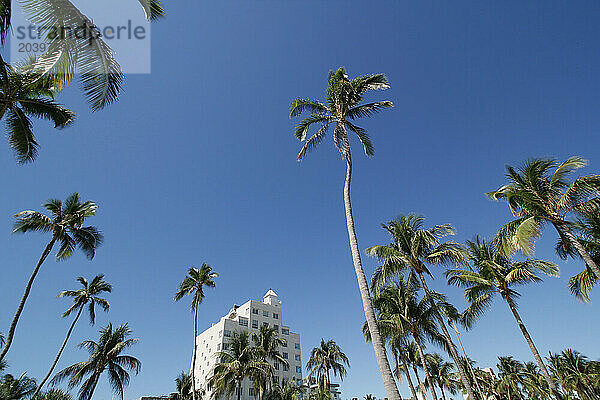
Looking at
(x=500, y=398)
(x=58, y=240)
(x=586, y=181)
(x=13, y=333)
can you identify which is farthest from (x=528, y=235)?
(x=500, y=398)

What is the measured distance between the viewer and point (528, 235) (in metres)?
15.0

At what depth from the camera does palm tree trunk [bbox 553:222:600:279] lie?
46.5ft

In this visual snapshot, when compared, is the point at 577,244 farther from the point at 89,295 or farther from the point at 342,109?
the point at 89,295

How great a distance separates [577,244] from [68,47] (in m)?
21.4

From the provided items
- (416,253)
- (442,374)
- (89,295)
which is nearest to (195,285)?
(89,295)

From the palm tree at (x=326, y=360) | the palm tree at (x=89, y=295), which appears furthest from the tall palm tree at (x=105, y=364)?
the palm tree at (x=326, y=360)

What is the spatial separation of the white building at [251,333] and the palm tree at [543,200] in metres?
55.1

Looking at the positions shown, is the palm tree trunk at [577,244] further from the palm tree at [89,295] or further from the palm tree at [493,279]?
the palm tree at [89,295]

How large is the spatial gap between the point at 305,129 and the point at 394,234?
11.3 metres

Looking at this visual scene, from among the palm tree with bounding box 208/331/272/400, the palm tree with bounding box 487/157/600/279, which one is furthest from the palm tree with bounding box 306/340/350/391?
the palm tree with bounding box 487/157/600/279

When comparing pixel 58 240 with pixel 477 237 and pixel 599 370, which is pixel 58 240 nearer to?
pixel 477 237

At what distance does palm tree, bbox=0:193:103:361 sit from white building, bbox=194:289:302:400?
44.4 metres

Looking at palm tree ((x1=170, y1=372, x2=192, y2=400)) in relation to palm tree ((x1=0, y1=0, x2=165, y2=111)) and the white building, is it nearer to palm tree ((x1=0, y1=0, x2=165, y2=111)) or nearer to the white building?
the white building

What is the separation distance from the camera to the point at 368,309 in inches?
442
